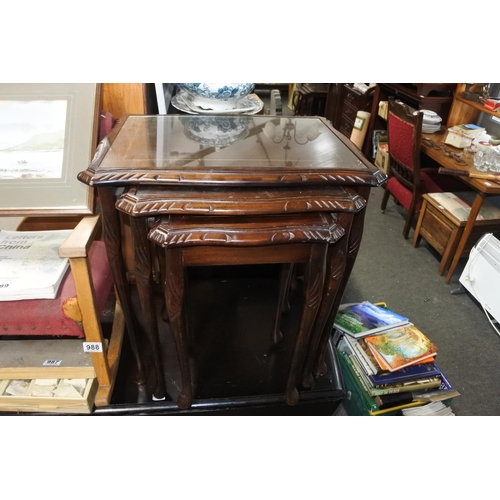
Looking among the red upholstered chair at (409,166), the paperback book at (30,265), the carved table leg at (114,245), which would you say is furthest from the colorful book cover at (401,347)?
the red upholstered chair at (409,166)

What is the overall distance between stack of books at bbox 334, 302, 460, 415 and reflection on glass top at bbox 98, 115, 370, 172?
67 centimetres

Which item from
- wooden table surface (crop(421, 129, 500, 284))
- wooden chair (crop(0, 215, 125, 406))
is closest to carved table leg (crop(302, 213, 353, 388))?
wooden chair (crop(0, 215, 125, 406))

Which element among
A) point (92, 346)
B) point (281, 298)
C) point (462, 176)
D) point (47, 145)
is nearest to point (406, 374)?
point (281, 298)

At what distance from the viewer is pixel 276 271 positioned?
1.52 metres

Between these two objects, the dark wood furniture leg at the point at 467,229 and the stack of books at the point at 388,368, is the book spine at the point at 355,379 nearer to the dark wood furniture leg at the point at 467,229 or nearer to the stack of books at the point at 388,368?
the stack of books at the point at 388,368

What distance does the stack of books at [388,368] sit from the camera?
3.76ft

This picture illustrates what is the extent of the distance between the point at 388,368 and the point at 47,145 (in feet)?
3.81

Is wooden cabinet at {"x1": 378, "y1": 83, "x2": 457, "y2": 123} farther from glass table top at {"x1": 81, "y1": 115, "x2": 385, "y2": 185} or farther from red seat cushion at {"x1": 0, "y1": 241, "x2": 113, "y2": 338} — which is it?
red seat cushion at {"x1": 0, "y1": 241, "x2": 113, "y2": 338}

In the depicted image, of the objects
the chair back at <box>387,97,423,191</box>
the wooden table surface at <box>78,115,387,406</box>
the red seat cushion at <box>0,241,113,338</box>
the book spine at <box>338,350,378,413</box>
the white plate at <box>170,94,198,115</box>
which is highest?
the white plate at <box>170,94,198,115</box>

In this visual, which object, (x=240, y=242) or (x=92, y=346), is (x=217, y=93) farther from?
(x=92, y=346)

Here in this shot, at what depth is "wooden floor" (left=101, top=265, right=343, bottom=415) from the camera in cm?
104

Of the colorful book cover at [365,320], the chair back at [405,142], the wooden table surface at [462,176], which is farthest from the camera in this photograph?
the chair back at [405,142]

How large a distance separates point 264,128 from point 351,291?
108 cm

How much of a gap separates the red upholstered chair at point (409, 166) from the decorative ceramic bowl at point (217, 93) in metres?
1.23
